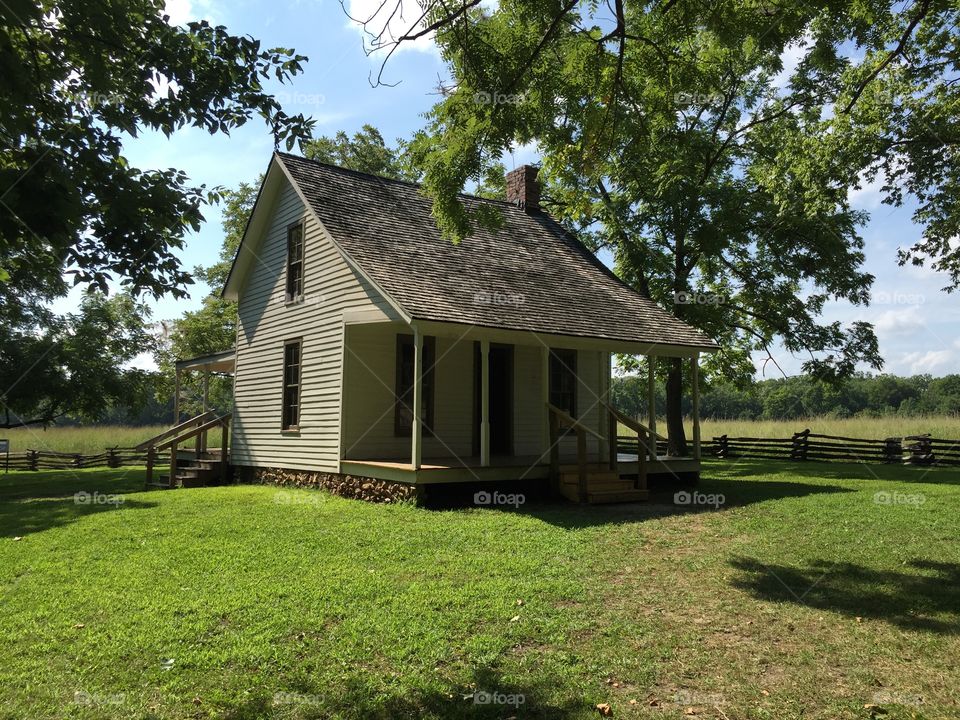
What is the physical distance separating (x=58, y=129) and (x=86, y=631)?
12.6 feet

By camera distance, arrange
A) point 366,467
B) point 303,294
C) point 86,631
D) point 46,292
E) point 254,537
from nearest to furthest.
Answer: point 86,631
point 254,537
point 366,467
point 303,294
point 46,292

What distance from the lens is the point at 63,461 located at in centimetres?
2747

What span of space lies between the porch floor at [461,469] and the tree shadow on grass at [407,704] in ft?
21.9

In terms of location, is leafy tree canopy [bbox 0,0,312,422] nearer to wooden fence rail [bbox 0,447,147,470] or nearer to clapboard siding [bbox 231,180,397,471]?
clapboard siding [bbox 231,180,397,471]

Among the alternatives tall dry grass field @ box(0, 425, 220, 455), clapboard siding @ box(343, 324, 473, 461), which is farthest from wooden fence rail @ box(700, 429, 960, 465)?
tall dry grass field @ box(0, 425, 220, 455)

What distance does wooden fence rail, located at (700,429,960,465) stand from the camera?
21.1 meters

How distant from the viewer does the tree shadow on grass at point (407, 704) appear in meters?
3.90

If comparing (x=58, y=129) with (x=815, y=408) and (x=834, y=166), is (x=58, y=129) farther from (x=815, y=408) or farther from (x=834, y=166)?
(x=815, y=408)

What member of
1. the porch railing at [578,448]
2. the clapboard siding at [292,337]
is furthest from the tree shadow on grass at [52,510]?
the porch railing at [578,448]

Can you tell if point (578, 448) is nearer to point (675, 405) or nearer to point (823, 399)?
point (675, 405)

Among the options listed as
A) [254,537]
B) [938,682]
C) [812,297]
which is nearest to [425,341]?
[254,537]

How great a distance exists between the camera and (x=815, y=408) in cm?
8056

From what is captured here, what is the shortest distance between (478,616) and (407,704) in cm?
155

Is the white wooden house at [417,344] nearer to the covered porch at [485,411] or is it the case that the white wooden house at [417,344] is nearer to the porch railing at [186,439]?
the covered porch at [485,411]
